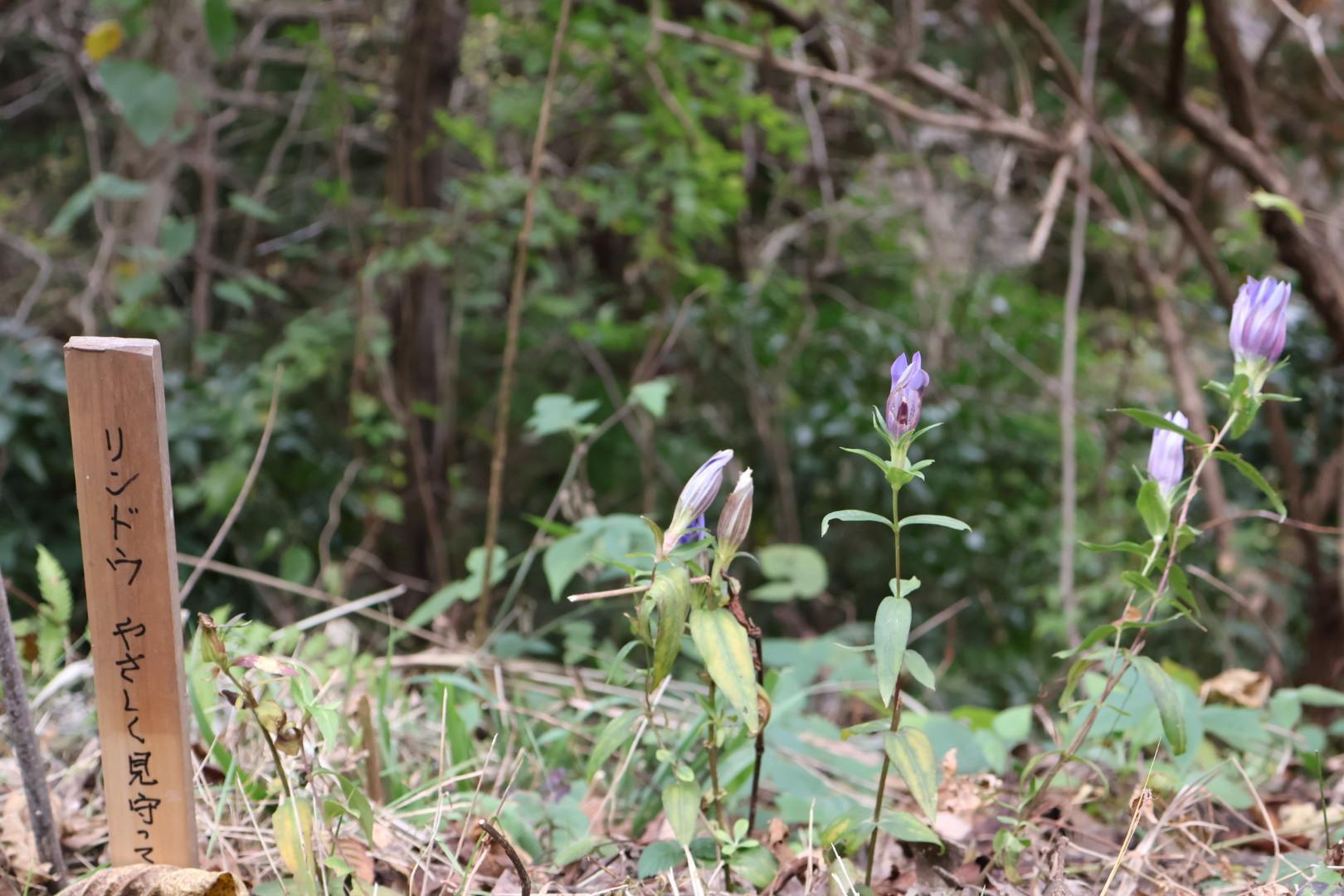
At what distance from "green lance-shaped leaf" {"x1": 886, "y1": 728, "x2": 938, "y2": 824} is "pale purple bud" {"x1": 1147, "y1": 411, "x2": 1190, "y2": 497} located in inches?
12.3

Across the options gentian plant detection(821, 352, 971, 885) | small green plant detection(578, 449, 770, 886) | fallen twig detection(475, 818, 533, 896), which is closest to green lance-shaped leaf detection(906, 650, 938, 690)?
gentian plant detection(821, 352, 971, 885)

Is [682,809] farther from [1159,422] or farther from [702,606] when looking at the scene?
[1159,422]

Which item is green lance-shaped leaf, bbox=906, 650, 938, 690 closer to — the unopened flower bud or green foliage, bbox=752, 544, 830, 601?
the unopened flower bud

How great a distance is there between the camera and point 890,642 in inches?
32.5

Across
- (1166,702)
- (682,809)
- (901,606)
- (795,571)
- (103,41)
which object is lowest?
(795,571)

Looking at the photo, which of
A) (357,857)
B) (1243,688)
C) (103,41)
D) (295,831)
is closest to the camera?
(295,831)

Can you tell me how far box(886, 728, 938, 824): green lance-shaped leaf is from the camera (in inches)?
34.2

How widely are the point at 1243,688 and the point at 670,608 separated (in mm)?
1244

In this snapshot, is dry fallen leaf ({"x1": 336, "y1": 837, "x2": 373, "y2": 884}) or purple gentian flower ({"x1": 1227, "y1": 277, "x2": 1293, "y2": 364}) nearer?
purple gentian flower ({"x1": 1227, "y1": 277, "x2": 1293, "y2": 364})

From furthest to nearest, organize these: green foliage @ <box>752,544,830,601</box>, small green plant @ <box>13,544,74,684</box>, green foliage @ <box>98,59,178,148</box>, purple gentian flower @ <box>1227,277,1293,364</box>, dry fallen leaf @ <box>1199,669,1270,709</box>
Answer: green foliage @ <box>98,59,178,148</box>, green foliage @ <box>752,544,830,601</box>, dry fallen leaf @ <box>1199,669,1270,709</box>, small green plant @ <box>13,544,74,684</box>, purple gentian flower @ <box>1227,277,1293,364</box>

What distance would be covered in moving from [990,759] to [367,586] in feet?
8.90

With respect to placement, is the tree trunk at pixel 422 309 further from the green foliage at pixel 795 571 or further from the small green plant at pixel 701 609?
the small green plant at pixel 701 609

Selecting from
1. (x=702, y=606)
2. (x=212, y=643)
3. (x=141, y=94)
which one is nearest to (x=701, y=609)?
(x=702, y=606)

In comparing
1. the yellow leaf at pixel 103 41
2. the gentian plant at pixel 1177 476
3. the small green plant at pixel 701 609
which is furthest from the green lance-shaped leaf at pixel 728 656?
the yellow leaf at pixel 103 41
